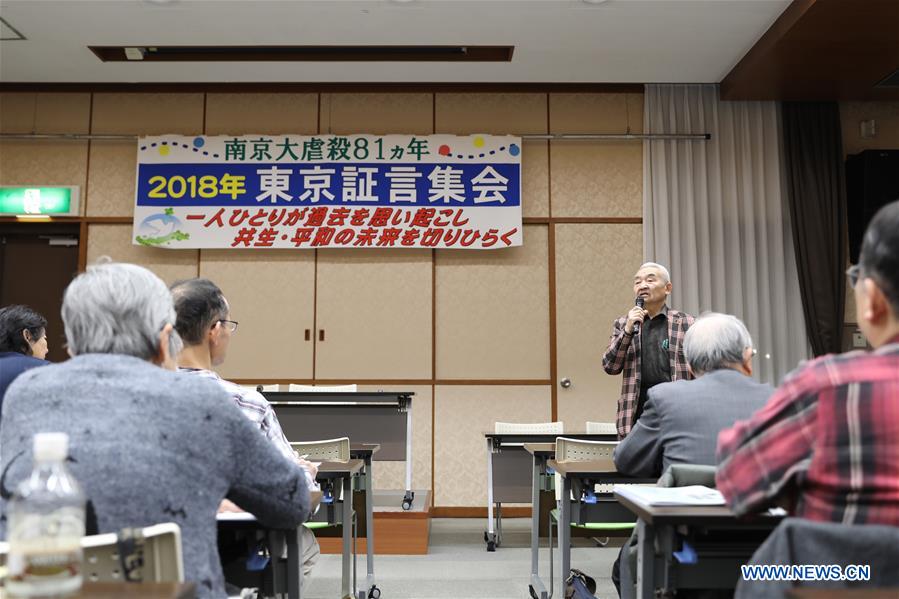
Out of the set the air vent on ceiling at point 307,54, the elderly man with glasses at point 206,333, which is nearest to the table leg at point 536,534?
the elderly man with glasses at point 206,333

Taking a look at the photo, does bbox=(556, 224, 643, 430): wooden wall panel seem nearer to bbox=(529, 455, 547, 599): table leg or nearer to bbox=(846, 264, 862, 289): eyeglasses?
bbox=(529, 455, 547, 599): table leg

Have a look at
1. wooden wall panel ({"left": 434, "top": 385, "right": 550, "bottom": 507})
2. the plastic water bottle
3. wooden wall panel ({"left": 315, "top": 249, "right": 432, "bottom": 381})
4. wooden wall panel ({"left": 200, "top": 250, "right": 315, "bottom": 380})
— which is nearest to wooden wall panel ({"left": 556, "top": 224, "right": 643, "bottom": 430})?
wooden wall panel ({"left": 434, "top": 385, "right": 550, "bottom": 507})

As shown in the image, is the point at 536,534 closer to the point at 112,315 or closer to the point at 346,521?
the point at 346,521

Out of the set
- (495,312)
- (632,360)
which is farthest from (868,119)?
(632,360)

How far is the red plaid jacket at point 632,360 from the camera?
405cm

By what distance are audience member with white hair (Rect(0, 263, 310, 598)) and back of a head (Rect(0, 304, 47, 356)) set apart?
2.48 meters

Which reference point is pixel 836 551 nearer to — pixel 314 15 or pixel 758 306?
pixel 314 15

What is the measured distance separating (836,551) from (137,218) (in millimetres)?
6377

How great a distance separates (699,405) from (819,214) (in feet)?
16.3

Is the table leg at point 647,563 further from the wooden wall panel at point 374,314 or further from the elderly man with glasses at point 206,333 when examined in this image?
the wooden wall panel at point 374,314

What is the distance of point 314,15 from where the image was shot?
5.50m

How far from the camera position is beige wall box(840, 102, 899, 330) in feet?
22.0

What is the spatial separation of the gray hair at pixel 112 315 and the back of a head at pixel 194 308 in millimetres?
793

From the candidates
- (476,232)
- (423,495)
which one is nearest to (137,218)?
(476,232)
